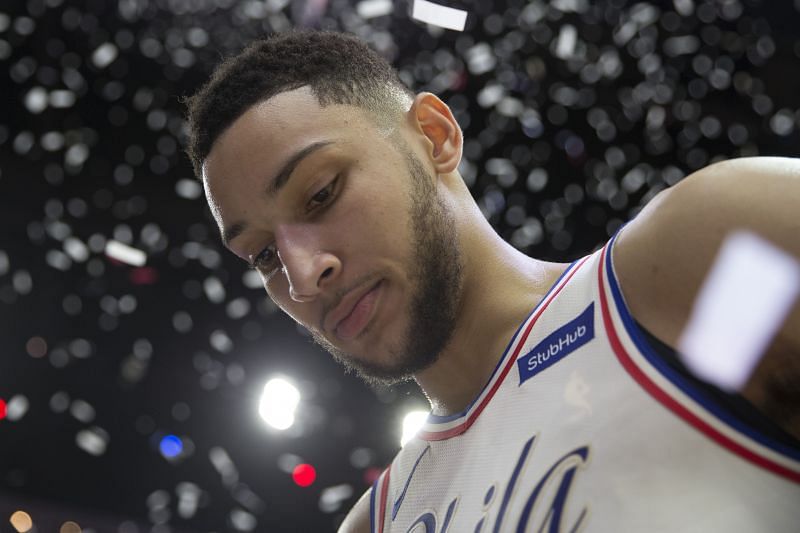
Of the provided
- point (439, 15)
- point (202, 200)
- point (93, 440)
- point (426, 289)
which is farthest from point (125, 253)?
point (426, 289)

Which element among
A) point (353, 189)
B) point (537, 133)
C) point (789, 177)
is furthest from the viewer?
point (537, 133)

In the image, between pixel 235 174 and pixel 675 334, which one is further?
pixel 235 174

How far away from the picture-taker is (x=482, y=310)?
95cm

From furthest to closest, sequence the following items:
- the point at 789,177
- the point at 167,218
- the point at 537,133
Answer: the point at 167,218 < the point at 537,133 < the point at 789,177

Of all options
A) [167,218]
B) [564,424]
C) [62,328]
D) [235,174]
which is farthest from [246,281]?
[564,424]

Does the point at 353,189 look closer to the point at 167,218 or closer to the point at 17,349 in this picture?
the point at 167,218

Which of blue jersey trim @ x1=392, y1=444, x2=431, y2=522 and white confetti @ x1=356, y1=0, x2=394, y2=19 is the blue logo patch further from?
white confetti @ x1=356, y1=0, x2=394, y2=19

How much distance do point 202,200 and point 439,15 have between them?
1.29 metres

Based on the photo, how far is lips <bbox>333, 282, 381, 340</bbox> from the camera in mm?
914

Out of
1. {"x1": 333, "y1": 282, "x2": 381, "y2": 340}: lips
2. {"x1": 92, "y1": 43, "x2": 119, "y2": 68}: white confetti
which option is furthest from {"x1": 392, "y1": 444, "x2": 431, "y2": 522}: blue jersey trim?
{"x1": 92, "y1": 43, "x2": 119, "y2": 68}: white confetti

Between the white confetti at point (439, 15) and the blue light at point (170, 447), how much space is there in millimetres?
2259

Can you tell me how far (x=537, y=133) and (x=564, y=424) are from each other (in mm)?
2164

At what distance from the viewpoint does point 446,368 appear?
0.98 metres

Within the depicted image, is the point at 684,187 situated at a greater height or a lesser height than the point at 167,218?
greater
